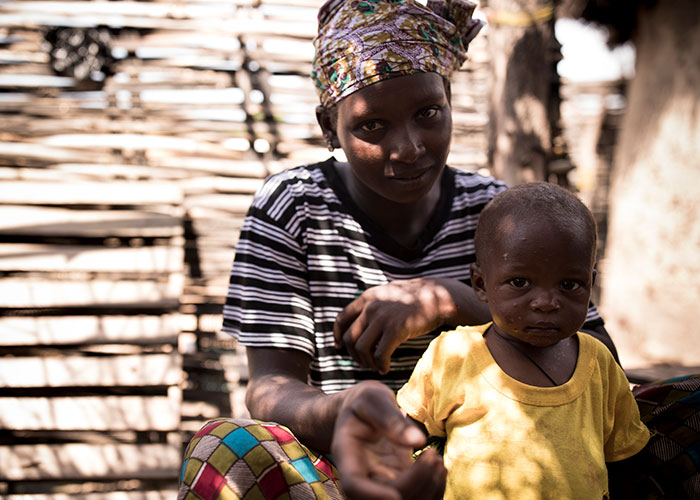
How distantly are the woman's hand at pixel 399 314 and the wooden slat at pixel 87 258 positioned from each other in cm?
286

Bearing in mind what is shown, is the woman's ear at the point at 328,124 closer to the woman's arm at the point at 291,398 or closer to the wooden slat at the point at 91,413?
the woman's arm at the point at 291,398

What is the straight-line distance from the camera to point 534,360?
171 cm

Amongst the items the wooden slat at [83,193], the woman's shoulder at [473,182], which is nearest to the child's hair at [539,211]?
the woman's shoulder at [473,182]

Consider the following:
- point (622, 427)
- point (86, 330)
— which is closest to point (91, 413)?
point (86, 330)

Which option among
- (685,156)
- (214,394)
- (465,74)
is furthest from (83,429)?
(685,156)

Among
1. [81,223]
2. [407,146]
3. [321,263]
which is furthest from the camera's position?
[81,223]

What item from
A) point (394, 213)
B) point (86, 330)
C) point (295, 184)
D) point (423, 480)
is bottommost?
point (86, 330)

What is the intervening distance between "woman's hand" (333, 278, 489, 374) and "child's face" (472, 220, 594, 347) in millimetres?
288

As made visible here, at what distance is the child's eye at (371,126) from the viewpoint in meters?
2.03

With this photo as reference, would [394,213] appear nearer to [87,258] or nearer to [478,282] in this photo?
[478,282]

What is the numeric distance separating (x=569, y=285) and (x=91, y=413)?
357 cm

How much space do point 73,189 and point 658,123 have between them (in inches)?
261

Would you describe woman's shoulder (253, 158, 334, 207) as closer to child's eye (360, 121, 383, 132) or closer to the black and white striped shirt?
the black and white striped shirt

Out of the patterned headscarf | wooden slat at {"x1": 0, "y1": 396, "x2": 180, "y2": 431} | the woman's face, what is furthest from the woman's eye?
wooden slat at {"x1": 0, "y1": 396, "x2": 180, "y2": 431}
